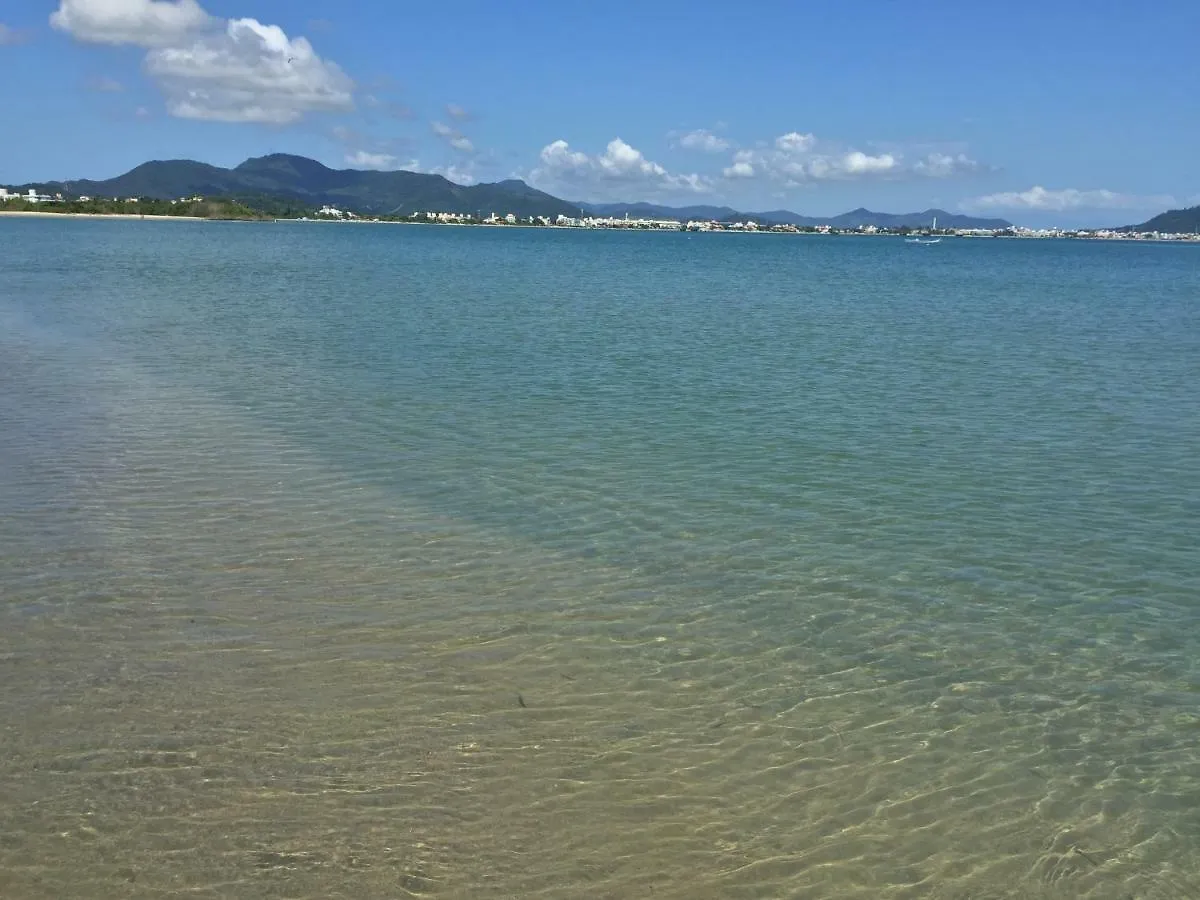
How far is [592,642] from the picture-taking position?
335 inches

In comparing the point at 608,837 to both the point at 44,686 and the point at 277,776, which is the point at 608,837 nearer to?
the point at 277,776

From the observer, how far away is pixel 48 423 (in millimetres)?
16047

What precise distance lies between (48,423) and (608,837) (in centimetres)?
1393

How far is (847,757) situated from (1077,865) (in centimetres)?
156

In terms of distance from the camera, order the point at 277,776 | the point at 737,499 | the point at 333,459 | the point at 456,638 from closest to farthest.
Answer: the point at 277,776 < the point at 456,638 < the point at 737,499 < the point at 333,459

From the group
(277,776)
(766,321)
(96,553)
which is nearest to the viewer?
(277,776)

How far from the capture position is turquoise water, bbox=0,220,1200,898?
5812 mm

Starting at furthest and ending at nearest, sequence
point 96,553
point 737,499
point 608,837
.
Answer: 1. point 737,499
2. point 96,553
3. point 608,837

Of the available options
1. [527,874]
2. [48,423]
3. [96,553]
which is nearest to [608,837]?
[527,874]

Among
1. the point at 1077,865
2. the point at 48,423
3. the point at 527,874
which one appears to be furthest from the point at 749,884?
the point at 48,423

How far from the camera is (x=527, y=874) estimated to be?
5523 millimetres

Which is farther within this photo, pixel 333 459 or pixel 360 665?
pixel 333 459

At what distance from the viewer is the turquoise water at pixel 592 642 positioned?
19.1 ft

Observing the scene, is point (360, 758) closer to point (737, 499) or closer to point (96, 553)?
point (96, 553)
